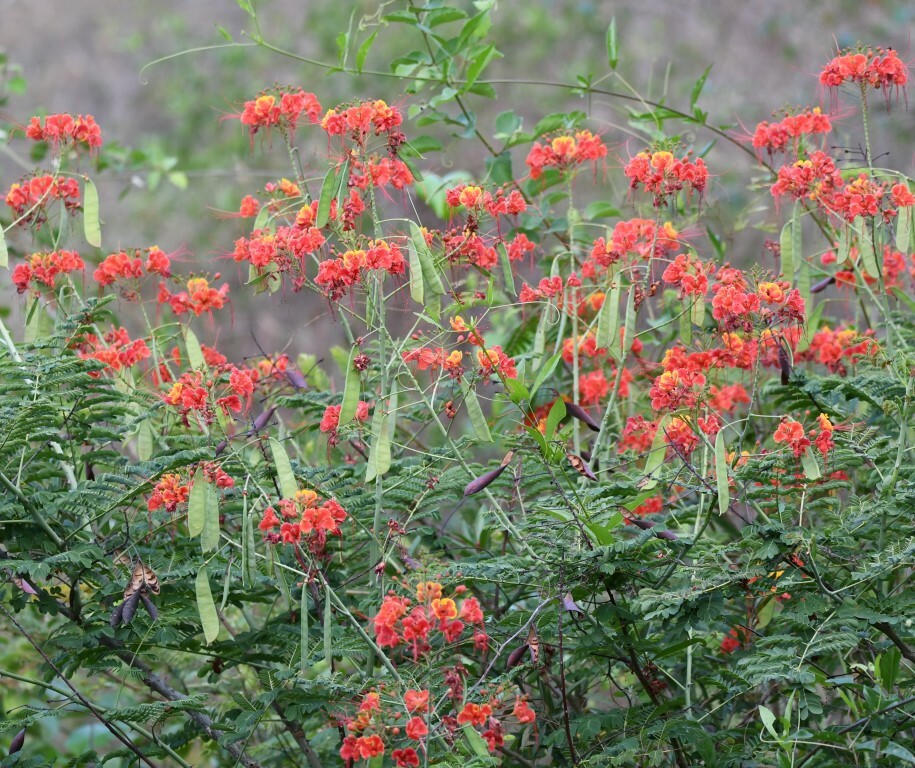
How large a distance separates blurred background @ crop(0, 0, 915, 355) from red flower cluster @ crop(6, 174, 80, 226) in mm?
5157

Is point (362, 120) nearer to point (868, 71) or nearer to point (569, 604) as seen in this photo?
point (569, 604)

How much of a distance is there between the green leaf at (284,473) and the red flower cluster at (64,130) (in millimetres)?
1192

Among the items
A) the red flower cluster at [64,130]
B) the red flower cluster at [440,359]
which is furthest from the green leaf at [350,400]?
the red flower cluster at [64,130]

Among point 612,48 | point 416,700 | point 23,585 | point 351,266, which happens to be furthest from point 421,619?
point 612,48

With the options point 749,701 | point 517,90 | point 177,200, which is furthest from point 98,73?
point 749,701

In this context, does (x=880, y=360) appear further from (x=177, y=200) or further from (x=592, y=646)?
(x=177, y=200)

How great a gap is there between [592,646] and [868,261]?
1078 millimetres

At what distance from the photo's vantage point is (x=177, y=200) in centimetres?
958

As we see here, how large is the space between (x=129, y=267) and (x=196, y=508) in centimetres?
94

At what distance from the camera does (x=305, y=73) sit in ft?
32.0

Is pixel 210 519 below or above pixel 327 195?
below

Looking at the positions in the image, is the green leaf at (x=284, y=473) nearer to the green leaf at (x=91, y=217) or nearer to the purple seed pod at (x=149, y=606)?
the purple seed pod at (x=149, y=606)

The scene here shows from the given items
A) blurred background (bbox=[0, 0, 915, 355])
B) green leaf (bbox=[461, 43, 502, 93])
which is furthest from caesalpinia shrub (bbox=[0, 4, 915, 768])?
blurred background (bbox=[0, 0, 915, 355])

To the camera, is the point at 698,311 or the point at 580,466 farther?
the point at 698,311
